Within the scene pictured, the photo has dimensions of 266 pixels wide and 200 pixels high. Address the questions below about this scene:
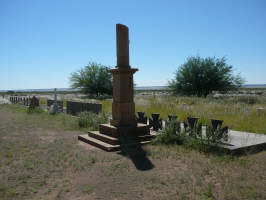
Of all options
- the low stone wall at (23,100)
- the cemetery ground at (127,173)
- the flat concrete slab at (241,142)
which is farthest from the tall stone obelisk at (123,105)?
the low stone wall at (23,100)

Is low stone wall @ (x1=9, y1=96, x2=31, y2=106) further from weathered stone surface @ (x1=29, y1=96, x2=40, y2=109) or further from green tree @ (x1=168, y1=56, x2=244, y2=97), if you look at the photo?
green tree @ (x1=168, y1=56, x2=244, y2=97)

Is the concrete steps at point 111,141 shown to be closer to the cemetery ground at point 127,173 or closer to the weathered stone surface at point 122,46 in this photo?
the cemetery ground at point 127,173

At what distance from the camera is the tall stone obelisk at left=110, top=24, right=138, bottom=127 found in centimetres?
766

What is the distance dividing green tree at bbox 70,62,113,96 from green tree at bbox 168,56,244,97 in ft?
37.8

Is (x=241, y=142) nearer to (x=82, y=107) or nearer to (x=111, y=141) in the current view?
(x=111, y=141)

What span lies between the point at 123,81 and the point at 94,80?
27.4 metres

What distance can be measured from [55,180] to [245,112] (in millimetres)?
9987

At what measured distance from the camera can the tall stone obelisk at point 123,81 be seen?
302 inches

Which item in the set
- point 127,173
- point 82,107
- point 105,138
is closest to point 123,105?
point 105,138

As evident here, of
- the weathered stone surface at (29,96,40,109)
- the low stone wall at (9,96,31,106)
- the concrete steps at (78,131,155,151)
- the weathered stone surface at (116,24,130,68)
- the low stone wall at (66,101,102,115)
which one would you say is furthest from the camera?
the low stone wall at (9,96,31,106)

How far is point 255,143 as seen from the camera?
20.7 feet

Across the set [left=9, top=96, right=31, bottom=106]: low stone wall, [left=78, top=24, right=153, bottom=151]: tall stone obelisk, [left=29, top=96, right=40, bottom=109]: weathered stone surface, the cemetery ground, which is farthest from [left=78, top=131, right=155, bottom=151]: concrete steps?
[left=9, top=96, right=31, bottom=106]: low stone wall

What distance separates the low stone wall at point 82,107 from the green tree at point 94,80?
1810 cm

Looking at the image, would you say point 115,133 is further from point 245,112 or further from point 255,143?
point 245,112
